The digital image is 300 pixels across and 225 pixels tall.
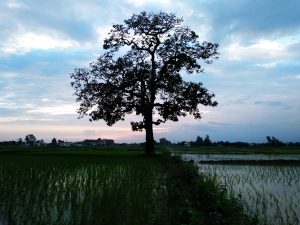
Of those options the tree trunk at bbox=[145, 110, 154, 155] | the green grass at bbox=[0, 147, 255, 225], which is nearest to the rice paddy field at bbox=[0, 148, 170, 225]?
the green grass at bbox=[0, 147, 255, 225]

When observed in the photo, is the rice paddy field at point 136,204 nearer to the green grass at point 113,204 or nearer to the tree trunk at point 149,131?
the green grass at point 113,204

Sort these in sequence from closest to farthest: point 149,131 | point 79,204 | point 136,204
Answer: point 79,204, point 136,204, point 149,131

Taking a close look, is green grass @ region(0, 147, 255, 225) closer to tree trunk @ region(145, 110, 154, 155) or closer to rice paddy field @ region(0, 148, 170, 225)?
rice paddy field @ region(0, 148, 170, 225)

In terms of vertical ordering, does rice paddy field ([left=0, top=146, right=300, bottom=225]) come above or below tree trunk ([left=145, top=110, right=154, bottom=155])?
below

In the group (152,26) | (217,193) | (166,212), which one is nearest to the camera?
(166,212)

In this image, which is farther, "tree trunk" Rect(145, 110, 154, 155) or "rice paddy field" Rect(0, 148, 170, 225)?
"tree trunk" Rect(145, 110, 154, 155)

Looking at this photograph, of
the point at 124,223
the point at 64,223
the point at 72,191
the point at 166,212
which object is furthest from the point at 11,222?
the point at 72,191

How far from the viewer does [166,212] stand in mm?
8391

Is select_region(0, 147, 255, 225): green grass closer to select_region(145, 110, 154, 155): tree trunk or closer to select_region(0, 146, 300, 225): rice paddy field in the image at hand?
select_region(0, 146, 300, 225): rice paddy field

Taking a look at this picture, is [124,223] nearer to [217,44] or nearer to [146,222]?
[146,222]

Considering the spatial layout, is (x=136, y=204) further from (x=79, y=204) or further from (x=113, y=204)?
(x=79, y=204)

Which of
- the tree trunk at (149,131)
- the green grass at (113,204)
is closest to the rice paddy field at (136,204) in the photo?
the green grass at (113,204)

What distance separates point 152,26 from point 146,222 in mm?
32160

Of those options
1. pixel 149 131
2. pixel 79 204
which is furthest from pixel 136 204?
pixel 149 131
